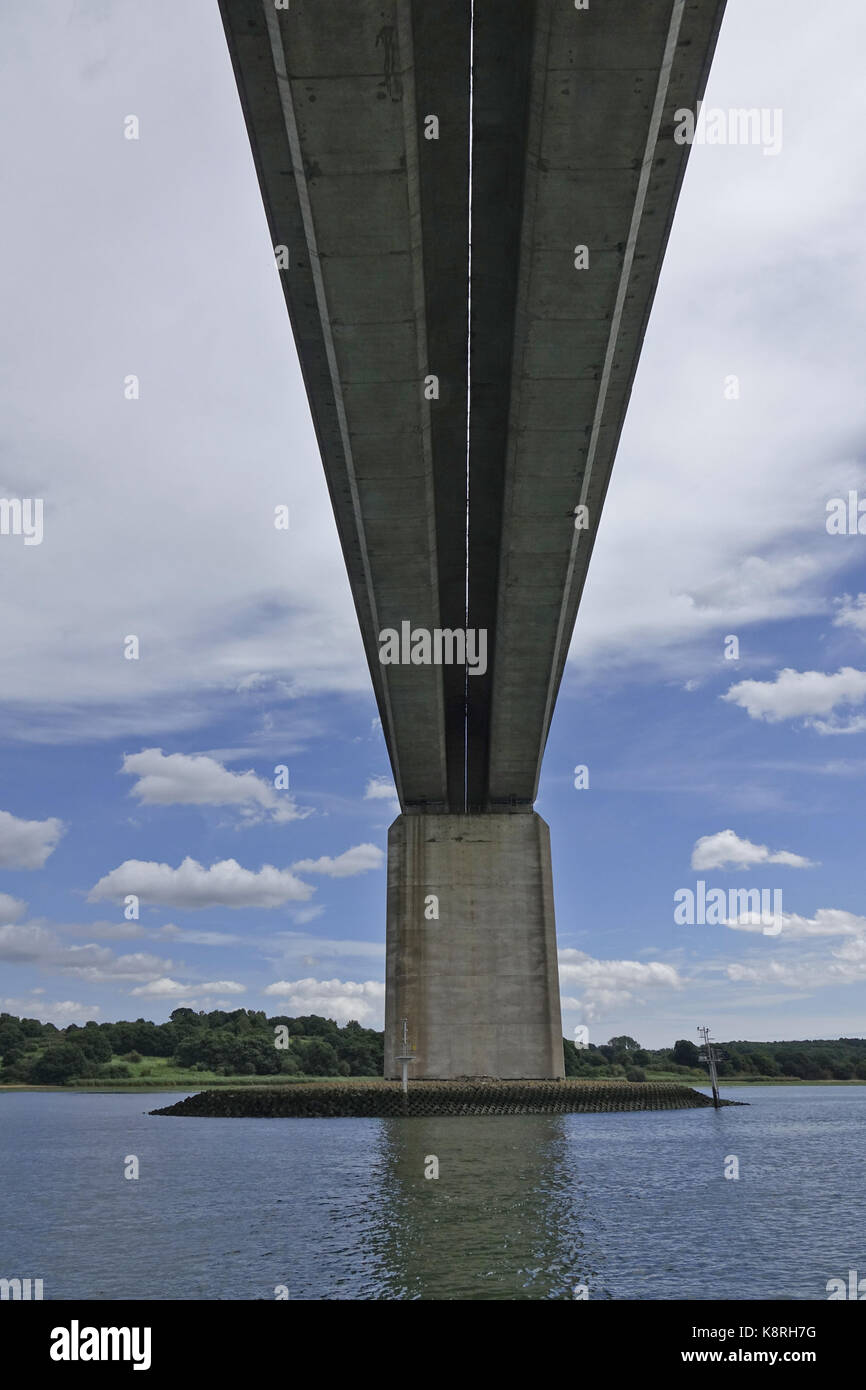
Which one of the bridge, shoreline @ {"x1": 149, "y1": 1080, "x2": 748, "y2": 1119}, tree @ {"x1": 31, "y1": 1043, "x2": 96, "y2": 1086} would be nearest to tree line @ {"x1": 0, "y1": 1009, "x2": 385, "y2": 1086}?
tree @ {"x1": 31, "y1": 1043, "x2": 96, "y2": 1086}

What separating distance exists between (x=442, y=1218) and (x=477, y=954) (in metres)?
25.9

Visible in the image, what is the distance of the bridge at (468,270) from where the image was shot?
49.9ft

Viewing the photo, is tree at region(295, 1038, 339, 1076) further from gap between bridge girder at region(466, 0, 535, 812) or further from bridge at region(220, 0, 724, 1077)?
gap between bridge girder at region(466, 0, 535, 812)

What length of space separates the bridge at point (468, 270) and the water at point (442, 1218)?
13.9m

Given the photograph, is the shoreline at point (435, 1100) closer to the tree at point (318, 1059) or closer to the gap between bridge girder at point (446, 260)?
the gap between bridge girder at point (446, 260)

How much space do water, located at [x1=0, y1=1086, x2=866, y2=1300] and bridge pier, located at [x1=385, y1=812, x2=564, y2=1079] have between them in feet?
19.1

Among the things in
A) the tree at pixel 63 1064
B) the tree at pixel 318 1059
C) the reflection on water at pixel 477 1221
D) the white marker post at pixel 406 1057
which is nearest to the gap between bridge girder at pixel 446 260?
the reflection on water at pixel 477 1221

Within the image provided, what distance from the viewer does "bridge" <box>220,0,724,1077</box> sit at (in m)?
15.2

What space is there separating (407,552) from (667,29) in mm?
13715

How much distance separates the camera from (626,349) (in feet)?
71.7

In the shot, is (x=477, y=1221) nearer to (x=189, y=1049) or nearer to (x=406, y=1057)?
(x=406, y=1057)

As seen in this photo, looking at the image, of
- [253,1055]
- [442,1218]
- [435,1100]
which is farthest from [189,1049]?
[442,1218]
